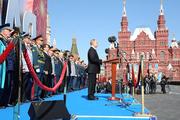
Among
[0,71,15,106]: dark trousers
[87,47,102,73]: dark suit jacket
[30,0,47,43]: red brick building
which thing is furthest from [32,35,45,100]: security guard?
[30,0,47,43]: red brick building

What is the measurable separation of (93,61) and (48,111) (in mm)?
4534

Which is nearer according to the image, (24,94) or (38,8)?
(24,94)

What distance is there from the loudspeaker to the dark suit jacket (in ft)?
13.5

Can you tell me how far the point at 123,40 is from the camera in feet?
422

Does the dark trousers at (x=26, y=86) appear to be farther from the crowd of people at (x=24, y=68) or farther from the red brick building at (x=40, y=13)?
the red brick building at (x=40, y=13)

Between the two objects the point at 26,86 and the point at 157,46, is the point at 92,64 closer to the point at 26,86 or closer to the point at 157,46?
the point at 26,86

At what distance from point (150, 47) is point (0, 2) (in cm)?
11915

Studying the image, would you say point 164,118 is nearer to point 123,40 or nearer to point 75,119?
point 75,119

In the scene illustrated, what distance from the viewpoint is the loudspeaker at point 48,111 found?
542cm

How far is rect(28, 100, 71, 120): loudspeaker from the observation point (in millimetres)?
5422

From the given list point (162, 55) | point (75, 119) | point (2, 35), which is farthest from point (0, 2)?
point (162, 55)

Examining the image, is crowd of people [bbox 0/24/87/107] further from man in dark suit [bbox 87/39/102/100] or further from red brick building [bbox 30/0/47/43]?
red brick building [bbox 30/0/47/43]

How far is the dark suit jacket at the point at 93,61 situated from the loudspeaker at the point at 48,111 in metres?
4.11

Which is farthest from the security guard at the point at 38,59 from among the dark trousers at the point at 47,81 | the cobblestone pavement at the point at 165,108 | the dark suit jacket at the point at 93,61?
the cobblestone pavement at the point at 165,108
